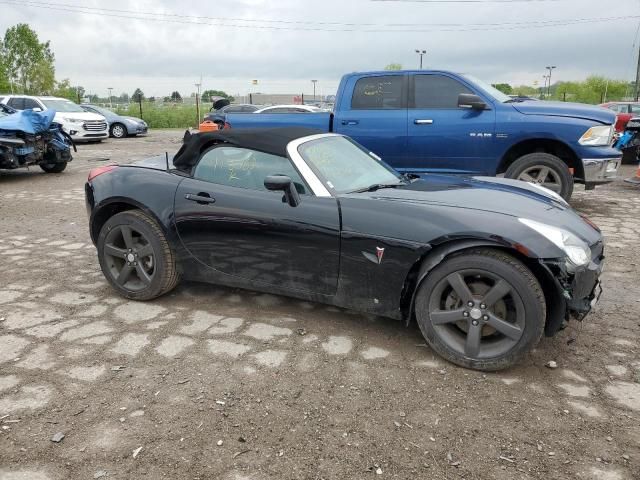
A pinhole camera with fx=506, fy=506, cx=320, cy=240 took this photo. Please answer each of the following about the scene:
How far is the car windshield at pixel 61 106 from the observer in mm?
16859

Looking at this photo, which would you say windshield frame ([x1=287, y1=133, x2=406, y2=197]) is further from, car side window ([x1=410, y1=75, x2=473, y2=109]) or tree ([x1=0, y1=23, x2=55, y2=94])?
tree ([x1=0, y1=23, x2=55, y2=94])

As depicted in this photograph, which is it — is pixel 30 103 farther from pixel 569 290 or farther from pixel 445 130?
pixel 569 290

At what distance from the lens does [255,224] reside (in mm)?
3418

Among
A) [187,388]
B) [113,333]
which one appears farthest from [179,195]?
[187,388]

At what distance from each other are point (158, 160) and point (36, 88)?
1588 inches

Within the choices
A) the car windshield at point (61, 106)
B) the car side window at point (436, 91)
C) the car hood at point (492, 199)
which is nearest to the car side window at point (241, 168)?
the car hood at point (492, 199)

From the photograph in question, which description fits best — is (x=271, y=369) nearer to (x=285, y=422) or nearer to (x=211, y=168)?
(x=285, y=422)

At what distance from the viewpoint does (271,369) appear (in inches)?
117

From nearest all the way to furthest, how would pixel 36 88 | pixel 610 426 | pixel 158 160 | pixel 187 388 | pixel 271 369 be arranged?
pixel 610 426 < pixel 187 388 < pixel 271 369 < pixel 158 160 < pixel 36 88

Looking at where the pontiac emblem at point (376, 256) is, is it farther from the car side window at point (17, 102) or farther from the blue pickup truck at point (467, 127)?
the car side window at point (17, 102)

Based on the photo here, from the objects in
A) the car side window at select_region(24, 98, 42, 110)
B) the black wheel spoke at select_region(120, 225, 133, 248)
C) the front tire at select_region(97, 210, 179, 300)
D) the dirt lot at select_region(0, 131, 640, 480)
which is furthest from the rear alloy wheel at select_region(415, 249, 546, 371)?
the car side window at select_region(24, 98, 42, 110)

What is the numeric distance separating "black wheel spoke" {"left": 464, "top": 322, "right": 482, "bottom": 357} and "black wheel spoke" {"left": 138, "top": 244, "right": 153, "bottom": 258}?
7.83ft

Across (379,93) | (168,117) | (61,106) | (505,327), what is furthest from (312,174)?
(168,117)

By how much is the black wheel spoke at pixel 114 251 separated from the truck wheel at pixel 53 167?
26.3 ft
